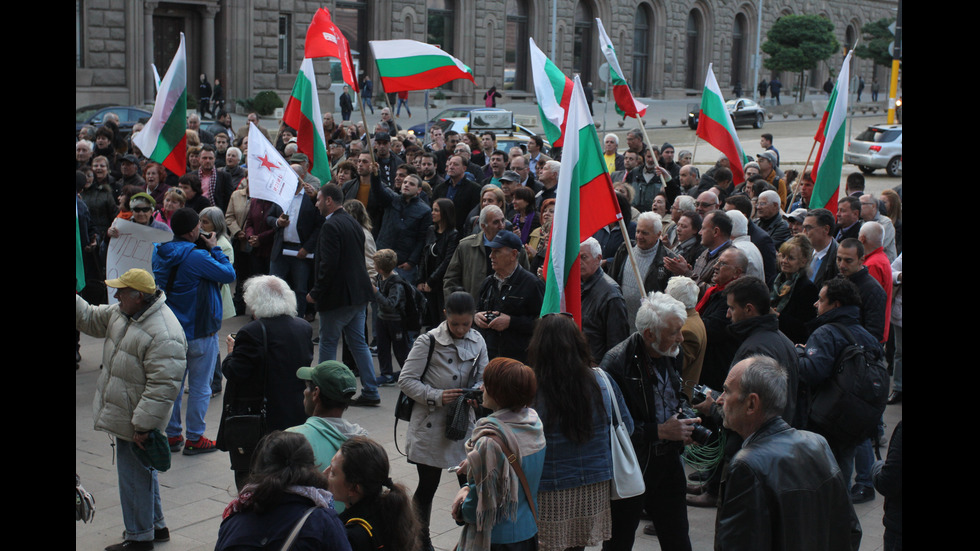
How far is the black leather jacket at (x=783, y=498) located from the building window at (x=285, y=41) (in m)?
32.4

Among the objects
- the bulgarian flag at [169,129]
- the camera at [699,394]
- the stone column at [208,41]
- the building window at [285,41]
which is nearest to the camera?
the camera at [699,394]

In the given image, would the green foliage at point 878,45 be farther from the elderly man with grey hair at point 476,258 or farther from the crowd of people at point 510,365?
the elderly man with grey hair at point 476,258

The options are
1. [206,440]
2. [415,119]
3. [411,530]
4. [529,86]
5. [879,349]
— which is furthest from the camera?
[529,86]

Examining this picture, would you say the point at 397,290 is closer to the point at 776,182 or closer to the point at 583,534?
the point at 583,534

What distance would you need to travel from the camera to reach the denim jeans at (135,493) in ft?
17.3

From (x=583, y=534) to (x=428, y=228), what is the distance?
17.4 ft

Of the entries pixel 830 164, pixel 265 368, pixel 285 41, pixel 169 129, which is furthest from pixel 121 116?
pixel 265 368

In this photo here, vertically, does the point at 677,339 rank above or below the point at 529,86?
below

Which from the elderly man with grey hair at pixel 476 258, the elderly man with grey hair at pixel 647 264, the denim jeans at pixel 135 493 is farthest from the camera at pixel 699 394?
the denim jeans at pixel 135 493

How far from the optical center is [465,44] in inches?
1625

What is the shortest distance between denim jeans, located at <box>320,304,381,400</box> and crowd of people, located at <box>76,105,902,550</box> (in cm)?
2

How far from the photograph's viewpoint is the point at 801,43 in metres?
48.3

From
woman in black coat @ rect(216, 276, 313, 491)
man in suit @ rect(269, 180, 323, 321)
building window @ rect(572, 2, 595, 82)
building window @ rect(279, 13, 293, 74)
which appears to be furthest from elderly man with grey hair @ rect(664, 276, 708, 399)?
building window @ rect(572, 2, 595, 82)
